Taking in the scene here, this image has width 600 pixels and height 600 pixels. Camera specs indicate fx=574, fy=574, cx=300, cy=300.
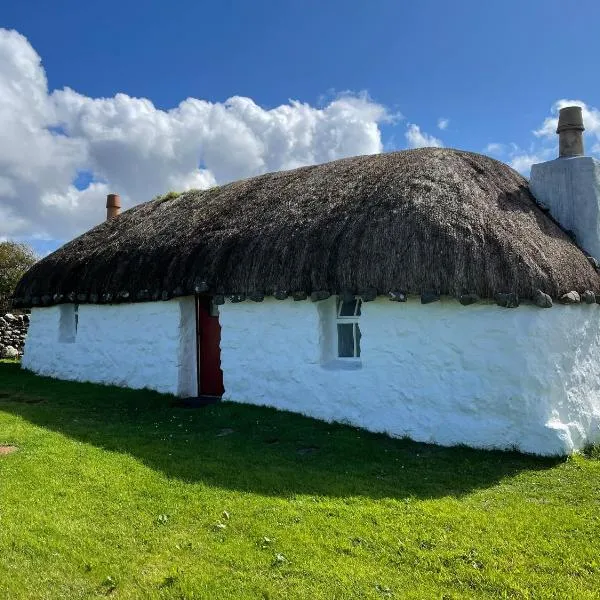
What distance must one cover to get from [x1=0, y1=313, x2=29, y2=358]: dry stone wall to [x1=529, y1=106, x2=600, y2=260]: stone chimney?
58.2 feet

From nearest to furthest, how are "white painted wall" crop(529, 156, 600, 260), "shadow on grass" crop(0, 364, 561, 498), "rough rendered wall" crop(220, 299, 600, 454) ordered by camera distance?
1. "shadow on grass" crop(0, 364, 561, 498)
2. "rough rendered wall" crop(220, 299, 600, 454)
3. "white painted wall" crop(529, 156, 600, 260)

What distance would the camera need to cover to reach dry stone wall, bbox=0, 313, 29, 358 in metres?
20.4

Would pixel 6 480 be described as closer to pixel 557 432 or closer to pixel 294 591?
pixel 294 591

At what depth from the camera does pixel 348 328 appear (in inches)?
386

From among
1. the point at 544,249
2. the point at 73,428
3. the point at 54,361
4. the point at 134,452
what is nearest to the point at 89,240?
the point at 54,361

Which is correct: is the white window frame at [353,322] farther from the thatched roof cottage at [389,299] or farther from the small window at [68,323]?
the small window at [68,323]

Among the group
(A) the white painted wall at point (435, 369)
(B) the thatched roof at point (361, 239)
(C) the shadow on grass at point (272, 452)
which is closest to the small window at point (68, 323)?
(B) the thatched roof at point (361, 239)

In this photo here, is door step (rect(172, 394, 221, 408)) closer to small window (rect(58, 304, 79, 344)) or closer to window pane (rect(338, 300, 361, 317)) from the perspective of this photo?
window pane (rect(338, 300, 361, 317))

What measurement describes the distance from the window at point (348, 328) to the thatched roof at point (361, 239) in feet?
2.73

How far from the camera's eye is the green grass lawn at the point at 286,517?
447cm

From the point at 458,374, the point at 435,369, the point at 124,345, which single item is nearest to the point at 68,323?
the point at 124,345

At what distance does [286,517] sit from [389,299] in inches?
161

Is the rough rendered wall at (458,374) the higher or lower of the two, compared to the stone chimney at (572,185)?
lower

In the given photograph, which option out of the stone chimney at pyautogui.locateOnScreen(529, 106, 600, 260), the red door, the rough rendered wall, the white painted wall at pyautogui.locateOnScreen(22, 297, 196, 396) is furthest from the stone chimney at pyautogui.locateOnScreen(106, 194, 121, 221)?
the stone chimney at pyautogui.locateOnScreen(529, 106, 600, 260)
